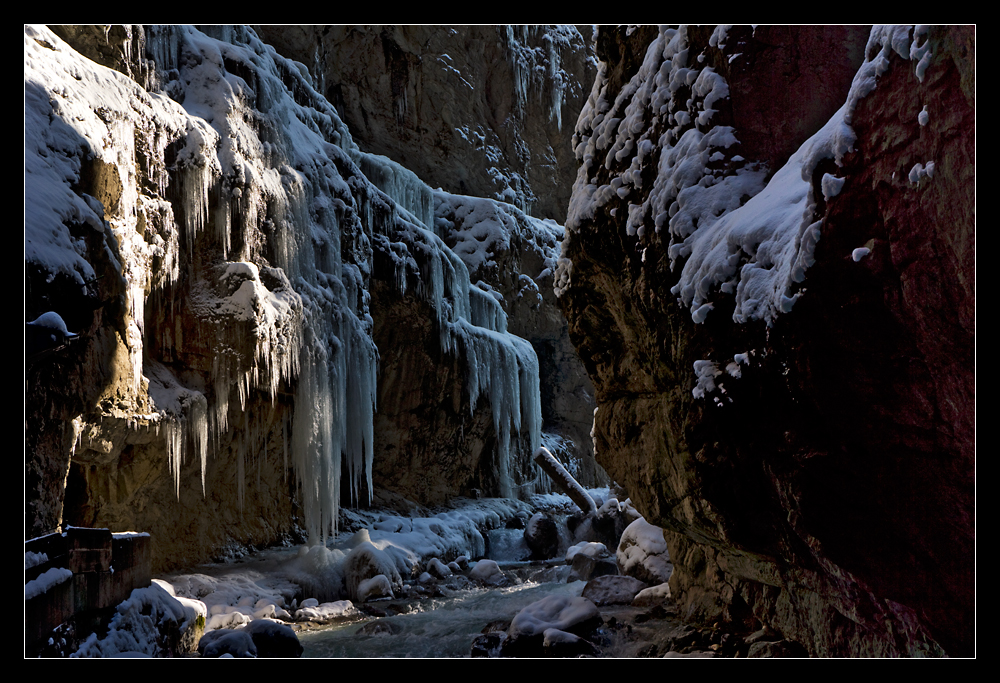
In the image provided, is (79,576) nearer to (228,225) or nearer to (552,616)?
(552,616)

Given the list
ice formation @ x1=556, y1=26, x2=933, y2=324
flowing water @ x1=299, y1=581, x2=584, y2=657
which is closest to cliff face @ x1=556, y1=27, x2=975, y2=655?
ice formation @ x1=556, y1=26, x2=933, y2=324

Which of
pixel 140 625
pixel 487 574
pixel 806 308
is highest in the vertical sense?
pixel 806 308

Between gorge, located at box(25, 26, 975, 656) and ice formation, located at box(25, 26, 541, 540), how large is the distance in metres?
0.05

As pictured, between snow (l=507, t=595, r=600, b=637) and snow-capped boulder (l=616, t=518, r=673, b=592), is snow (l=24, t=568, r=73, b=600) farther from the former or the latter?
snow-capped boulder (l=616, t=518, r=673, b=592)

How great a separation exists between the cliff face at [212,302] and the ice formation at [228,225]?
3cm

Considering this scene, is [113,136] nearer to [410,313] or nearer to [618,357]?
[618,357]

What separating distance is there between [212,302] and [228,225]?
1217 mm

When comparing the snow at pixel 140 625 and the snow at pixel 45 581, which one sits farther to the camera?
the snow at pixel 140 625

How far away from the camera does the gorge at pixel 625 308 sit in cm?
311

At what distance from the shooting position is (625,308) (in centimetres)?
576

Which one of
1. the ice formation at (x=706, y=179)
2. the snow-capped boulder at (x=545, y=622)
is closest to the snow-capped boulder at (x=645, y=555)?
the snow-capped boulder at (x=545, y=622)

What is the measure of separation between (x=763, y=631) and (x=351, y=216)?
10.3 meters

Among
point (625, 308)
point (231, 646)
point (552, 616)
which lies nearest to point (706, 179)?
point (625, 308)

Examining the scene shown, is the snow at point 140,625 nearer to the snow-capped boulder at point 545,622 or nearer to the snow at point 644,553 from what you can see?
the snow-capped boulder at point 545,622
